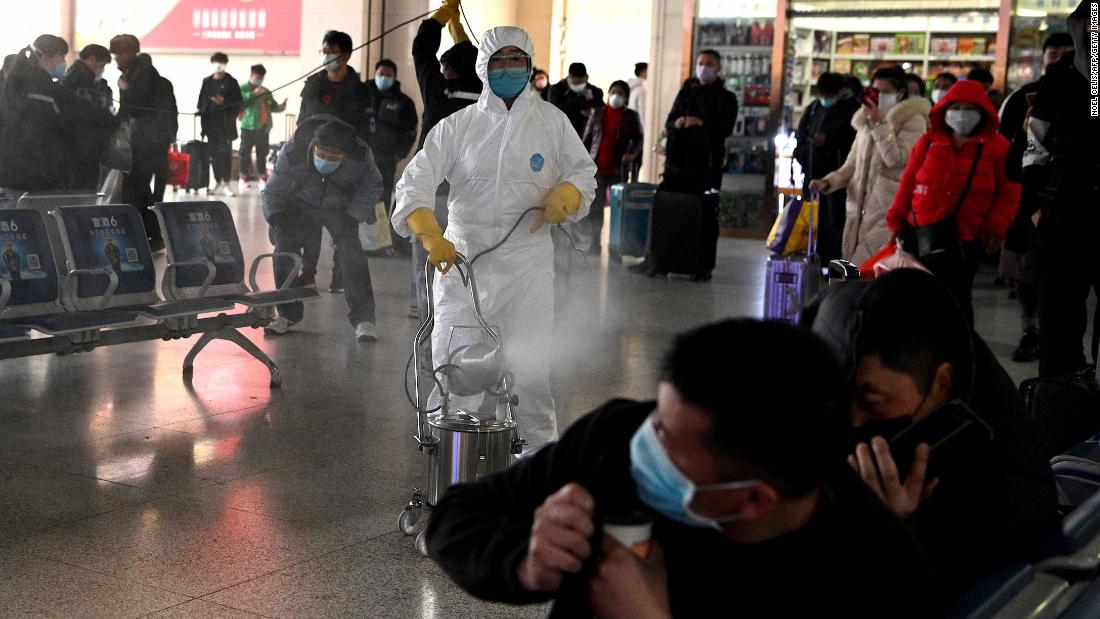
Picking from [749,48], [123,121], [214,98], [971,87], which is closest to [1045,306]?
[971,87]

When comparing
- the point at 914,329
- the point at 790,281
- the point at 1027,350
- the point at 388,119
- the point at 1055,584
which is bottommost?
the point at 1027,350

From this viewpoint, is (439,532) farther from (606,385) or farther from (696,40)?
(696,40)

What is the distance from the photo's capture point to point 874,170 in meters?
9.25

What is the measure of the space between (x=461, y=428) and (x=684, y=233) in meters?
8.00

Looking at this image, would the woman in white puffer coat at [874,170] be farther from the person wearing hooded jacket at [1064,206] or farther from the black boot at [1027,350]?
the person wearing hooded jacket at [1064,206]

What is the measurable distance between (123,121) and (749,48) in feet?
27.7

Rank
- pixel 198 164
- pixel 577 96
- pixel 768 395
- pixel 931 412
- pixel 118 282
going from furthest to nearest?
pixel 198 164
pixel 577 96
pixel 118 282
pixel 931 412
pixel 768 395

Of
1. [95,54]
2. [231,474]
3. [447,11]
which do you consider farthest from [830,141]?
[231,474]

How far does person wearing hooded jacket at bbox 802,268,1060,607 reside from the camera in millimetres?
1888

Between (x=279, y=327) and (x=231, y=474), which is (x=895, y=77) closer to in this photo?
(x=279, y=327)

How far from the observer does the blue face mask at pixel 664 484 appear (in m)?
1.29

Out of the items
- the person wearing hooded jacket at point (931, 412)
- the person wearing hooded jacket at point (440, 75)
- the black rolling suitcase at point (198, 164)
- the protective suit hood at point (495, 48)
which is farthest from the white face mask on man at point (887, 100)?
the black rolling suitcase at point (198, 164)

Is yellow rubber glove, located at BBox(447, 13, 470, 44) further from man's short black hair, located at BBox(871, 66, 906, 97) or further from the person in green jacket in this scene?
the person in green jacket

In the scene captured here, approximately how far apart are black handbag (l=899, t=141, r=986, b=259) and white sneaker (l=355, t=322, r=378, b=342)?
3.21 m
